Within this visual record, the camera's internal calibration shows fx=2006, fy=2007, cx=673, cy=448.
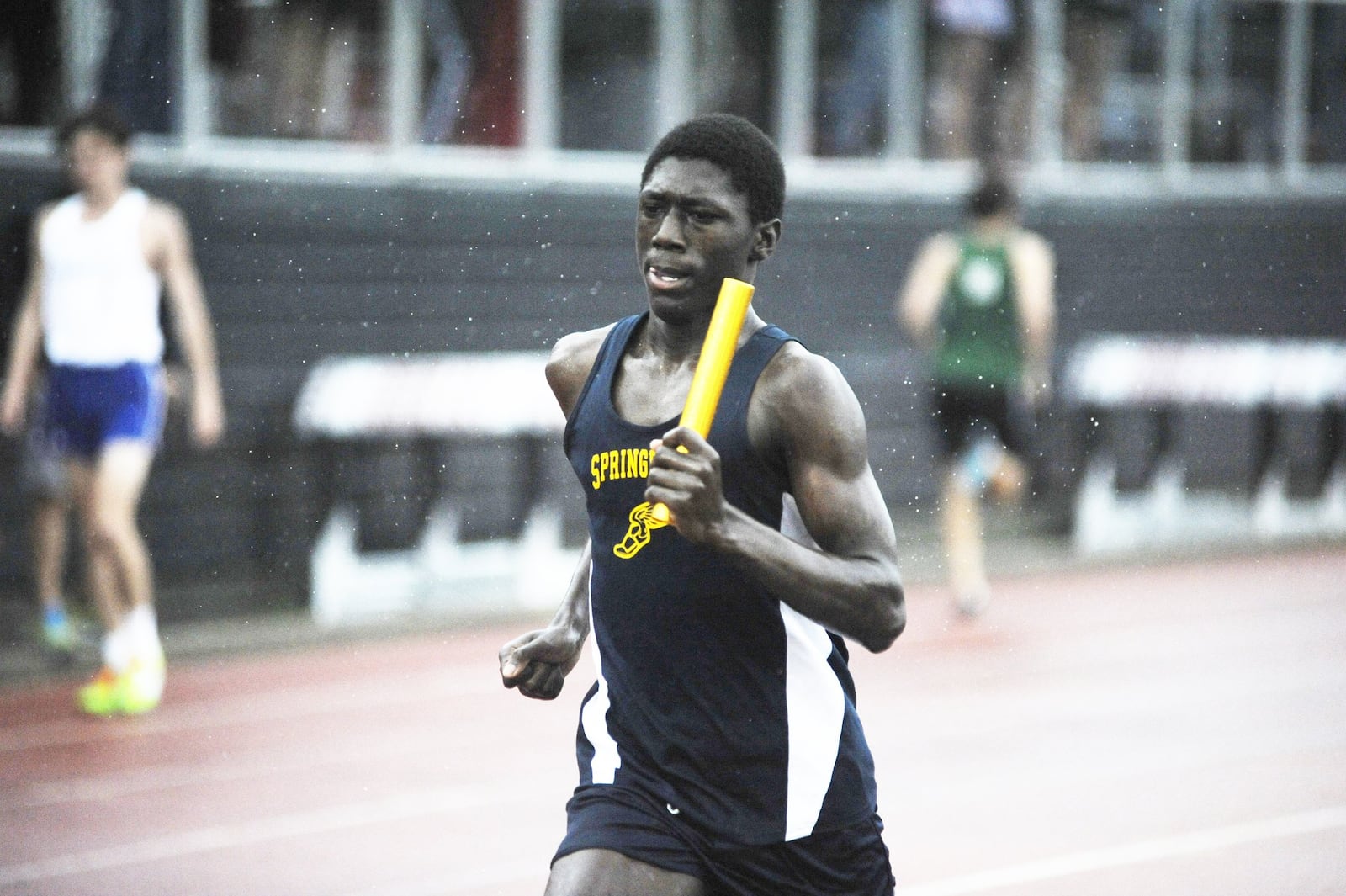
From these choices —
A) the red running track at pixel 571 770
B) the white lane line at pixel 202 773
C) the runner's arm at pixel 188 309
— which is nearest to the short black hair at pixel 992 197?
the red running track at pixel 571 770

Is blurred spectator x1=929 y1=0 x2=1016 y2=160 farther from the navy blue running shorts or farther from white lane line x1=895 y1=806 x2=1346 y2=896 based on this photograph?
white lane line x1=895 y1=806 x2=1346 y2=896

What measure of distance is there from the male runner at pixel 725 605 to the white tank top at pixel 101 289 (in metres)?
5.00

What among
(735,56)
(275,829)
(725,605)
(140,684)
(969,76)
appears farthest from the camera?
(969,76)

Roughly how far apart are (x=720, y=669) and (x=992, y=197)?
272 inches

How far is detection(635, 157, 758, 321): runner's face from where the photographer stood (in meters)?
3.11

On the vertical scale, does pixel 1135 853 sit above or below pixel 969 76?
below

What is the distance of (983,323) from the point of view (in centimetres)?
992

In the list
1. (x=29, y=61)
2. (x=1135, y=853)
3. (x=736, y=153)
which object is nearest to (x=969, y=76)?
(x=29, y=61)

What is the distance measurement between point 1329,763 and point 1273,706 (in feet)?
3.07

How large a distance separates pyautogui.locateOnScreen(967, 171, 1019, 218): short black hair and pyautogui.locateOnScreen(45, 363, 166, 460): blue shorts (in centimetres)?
411

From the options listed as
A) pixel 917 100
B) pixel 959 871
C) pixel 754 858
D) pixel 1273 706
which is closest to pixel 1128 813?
pixel 959 871

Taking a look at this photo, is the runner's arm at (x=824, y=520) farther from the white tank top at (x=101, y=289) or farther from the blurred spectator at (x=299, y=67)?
the blurred spectator at (x=299, y=67)

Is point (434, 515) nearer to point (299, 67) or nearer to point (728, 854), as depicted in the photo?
point (299, 67)

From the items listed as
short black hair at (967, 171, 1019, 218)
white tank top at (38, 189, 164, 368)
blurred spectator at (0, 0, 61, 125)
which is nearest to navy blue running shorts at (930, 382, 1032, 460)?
short black hair at (967, 171, 1019, 218)
